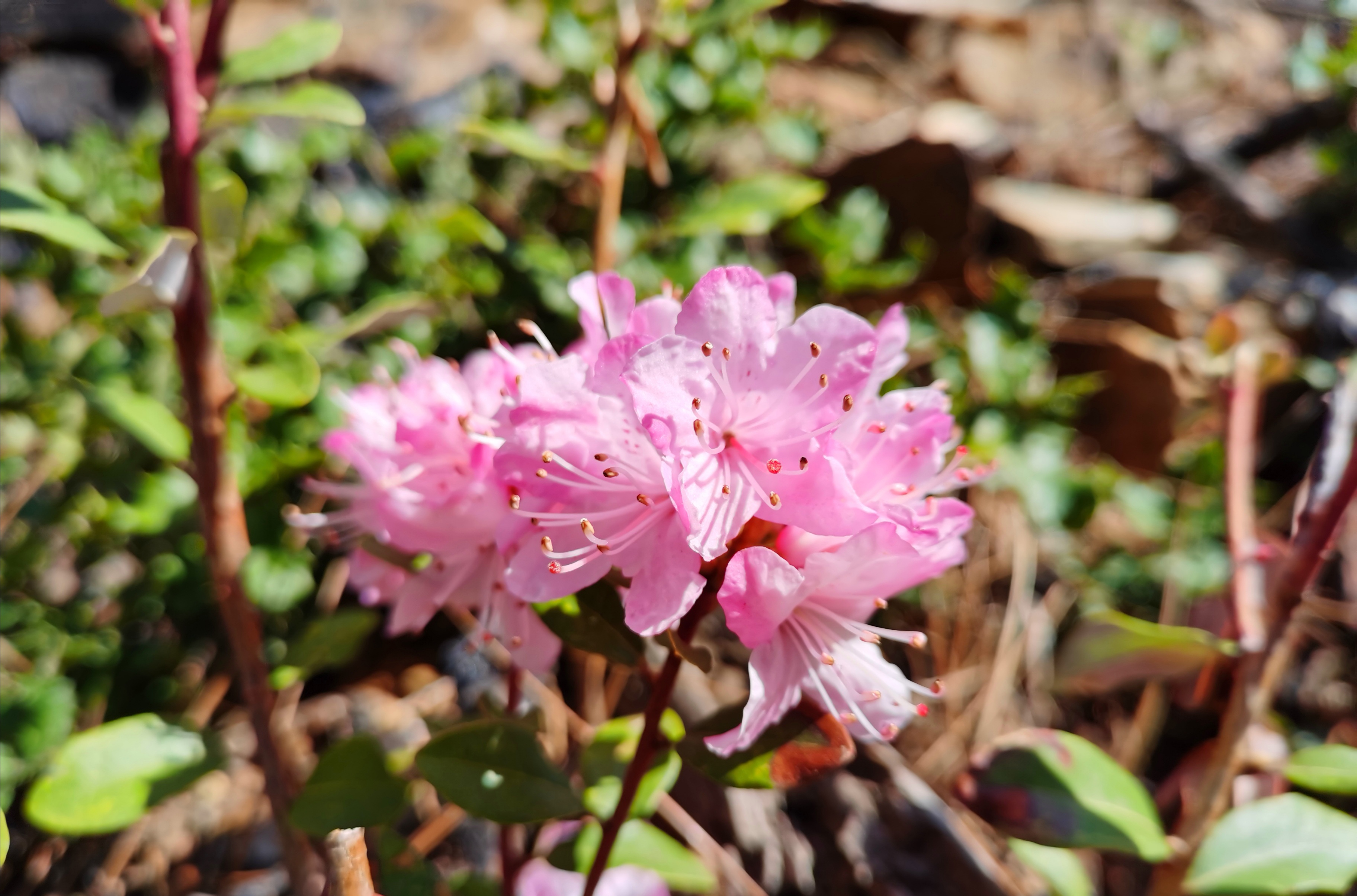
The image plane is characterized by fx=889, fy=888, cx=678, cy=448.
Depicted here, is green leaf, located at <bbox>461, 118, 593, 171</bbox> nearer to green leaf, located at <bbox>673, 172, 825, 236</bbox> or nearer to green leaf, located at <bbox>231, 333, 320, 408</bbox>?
green leaf, located at <bbox>673, 172, 825, 236</bbox>

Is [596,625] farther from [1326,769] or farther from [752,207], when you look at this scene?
[752,207]

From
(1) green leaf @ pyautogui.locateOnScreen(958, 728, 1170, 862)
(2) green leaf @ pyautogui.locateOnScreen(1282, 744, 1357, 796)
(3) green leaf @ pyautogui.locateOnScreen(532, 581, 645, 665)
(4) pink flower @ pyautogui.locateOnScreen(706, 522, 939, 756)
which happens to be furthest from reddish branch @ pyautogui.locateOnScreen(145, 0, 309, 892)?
(2) green leaf @ pyautogui.locateOnScreen(1282, 744, 1357, 796)

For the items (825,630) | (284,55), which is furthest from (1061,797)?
(284,55)

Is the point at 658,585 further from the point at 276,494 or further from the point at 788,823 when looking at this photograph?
the point at 276,494

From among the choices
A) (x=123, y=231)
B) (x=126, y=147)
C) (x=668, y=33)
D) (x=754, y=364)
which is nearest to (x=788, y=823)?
(x=754, y=364)

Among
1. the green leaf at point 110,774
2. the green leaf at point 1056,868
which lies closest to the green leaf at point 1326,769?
the green leaf at point 1056,868

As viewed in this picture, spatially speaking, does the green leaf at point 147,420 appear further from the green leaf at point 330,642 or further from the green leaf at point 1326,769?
the green leaf at point 1326,769

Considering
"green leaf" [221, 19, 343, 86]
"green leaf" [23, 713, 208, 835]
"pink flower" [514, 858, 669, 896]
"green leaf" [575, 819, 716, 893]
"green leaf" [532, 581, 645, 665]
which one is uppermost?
"green leaf" [221, 19, 343, 86]
